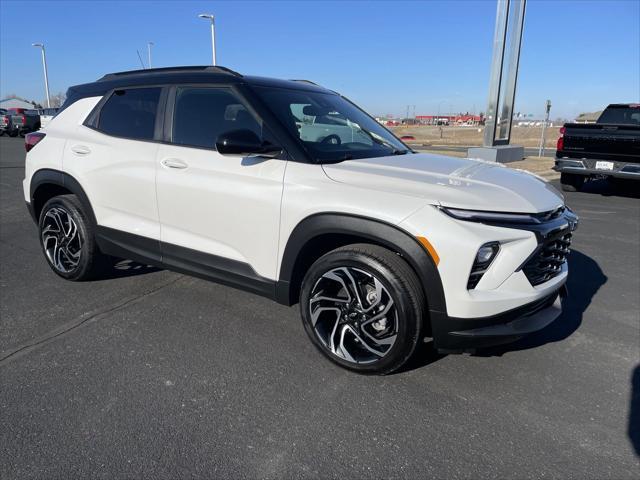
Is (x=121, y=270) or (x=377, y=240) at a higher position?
(x=377, y=240)

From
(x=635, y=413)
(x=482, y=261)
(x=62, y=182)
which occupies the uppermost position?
(x=62, y=182)

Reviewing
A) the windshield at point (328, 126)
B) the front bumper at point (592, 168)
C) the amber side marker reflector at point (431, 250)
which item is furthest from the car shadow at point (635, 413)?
the front bumper at point (592, 168)

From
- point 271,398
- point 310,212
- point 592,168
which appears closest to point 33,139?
point 310,212

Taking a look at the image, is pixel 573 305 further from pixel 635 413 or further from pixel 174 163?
pixel 174 163

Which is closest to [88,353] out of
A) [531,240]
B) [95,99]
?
[95,99]

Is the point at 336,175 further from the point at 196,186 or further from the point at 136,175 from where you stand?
the point at 136,175

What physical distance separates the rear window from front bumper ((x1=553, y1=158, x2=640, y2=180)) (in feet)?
5.70

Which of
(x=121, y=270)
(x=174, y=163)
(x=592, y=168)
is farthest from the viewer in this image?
(x=592, y=168)

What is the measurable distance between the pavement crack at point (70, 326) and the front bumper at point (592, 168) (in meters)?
8.66

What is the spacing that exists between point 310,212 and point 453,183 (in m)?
0.85

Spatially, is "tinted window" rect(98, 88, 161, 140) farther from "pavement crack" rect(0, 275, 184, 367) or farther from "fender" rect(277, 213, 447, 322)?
"fender" rect(277, 213, 447, 322)

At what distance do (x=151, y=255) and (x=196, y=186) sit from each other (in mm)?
812

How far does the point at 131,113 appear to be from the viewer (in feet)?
12.6

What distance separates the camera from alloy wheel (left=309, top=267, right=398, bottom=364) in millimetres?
2777
